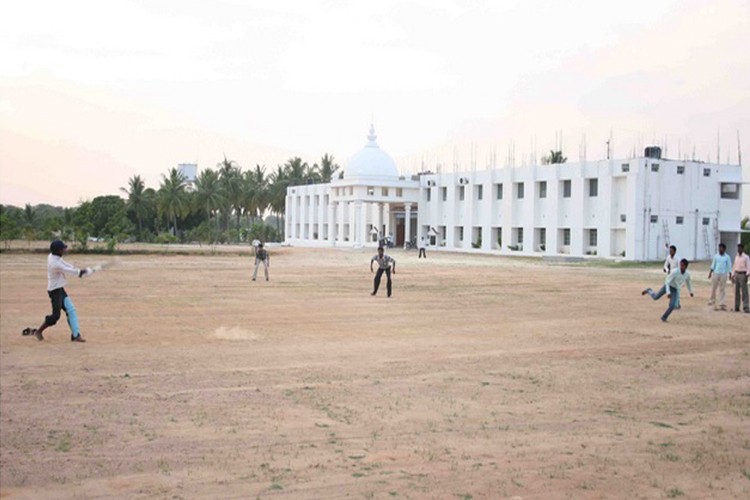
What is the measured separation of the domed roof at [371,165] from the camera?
72062 millimetres

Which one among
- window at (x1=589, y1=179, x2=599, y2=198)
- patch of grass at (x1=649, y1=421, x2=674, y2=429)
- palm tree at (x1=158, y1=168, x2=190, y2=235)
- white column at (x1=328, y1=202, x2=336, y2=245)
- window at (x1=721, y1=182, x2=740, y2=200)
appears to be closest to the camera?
patch of grass at (x1=649, y1=421, x2=674, y2=429)

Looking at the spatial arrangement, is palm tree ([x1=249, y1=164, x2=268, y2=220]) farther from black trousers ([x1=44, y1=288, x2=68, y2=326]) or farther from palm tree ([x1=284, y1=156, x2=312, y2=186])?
black trousers ([x1=44, y1=288, x2=68, y2=326])

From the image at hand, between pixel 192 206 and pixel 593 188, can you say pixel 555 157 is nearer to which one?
pixel 593 188

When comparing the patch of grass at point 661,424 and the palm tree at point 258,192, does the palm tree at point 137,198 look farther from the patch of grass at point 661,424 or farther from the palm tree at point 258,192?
the patch of grass at point 661,424

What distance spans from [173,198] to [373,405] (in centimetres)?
8293

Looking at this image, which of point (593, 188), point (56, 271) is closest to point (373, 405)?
point (56, 271)

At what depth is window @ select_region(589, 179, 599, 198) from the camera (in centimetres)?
5366

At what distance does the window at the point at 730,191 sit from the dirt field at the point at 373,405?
3864 cm

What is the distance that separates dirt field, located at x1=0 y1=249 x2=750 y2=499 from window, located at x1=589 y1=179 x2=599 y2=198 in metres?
35.9

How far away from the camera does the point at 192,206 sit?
91.8 metres

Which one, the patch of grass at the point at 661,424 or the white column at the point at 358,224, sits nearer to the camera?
the patch of grass at the point at 661,424

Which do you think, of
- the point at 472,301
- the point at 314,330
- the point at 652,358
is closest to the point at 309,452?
the point at 652,358

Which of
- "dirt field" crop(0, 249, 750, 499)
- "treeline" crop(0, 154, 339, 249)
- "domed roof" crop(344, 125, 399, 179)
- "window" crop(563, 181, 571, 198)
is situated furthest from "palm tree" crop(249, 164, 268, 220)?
"dirt field" crop(0, 249, 750, 499)

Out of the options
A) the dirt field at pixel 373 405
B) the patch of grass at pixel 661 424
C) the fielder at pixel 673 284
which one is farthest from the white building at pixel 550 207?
the patch of grass at pixel 661 424
